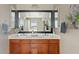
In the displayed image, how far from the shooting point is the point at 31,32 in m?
1.58

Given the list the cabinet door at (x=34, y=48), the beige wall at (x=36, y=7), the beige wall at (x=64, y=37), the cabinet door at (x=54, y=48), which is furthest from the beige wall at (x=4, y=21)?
the cabinet door at (x=54, y=48)

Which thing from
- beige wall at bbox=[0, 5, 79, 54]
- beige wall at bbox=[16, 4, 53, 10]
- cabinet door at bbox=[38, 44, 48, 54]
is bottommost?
cabinet door at bbox=[38, 44, 48, 54]

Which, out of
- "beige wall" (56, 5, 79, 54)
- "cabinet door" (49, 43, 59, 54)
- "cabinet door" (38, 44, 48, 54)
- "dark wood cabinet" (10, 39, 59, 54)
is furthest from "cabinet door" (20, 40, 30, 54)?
"beige wall" (56, 5, 79, 54)

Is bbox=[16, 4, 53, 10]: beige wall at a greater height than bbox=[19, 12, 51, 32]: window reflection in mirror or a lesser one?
greater

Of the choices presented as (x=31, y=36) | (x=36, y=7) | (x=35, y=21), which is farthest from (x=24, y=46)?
(x=36, y=7)

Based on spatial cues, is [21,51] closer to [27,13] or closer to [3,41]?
[3,41]

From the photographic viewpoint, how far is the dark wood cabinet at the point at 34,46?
60.5 inches

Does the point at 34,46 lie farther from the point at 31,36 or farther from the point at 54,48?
the point at 54,48

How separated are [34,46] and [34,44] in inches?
1.0

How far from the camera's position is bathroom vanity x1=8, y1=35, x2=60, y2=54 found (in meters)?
1.54

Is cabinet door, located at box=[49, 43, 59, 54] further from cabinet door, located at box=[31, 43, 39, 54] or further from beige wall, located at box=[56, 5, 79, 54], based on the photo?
cabinet door, located at box=[31, 43, 39, 54]
